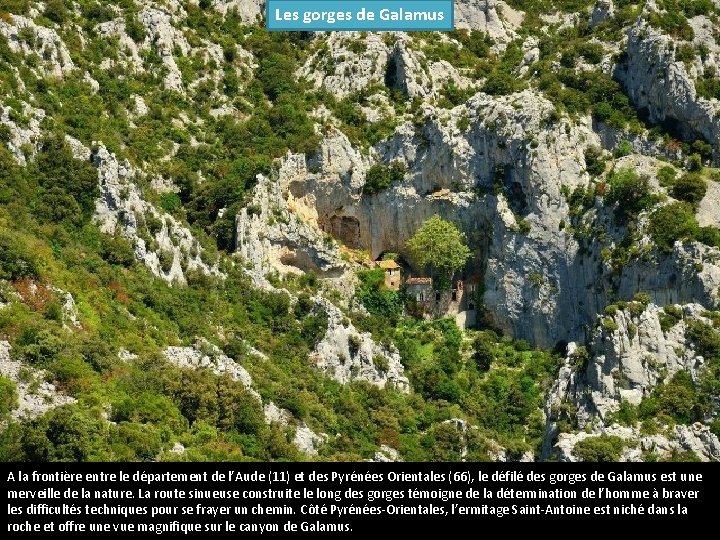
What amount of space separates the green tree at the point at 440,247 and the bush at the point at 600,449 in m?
24.5

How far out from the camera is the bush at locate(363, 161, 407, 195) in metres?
109

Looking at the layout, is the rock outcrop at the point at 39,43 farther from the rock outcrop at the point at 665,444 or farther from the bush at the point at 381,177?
the rock outcrop at the point at 665,444

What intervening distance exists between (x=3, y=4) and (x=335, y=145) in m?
25.6

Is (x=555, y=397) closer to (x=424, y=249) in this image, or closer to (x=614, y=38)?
(x=424, y=249)

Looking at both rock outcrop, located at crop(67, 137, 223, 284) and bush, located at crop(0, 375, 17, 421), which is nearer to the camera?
bush, located at crop(0, 375, 17, 421)

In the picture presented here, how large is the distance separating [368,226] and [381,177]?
3.80m

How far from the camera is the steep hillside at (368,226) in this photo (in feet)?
284

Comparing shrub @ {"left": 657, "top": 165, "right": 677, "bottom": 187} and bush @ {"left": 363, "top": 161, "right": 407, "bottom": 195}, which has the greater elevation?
bush @ {"left": 363, "top": 161, "right": 407, "bottom": 195}

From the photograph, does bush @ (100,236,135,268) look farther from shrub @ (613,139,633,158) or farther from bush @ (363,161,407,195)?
shrub @ (613,139,633,158)

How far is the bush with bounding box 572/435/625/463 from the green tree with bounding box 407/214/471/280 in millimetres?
24455

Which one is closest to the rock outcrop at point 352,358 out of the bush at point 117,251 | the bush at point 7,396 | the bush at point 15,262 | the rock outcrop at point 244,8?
the bush at point 117,251

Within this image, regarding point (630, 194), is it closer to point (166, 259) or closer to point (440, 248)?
point (440, 248)

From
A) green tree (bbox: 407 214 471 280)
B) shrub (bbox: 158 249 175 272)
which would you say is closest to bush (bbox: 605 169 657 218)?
green tree (bbox: 407 214 471 280)
